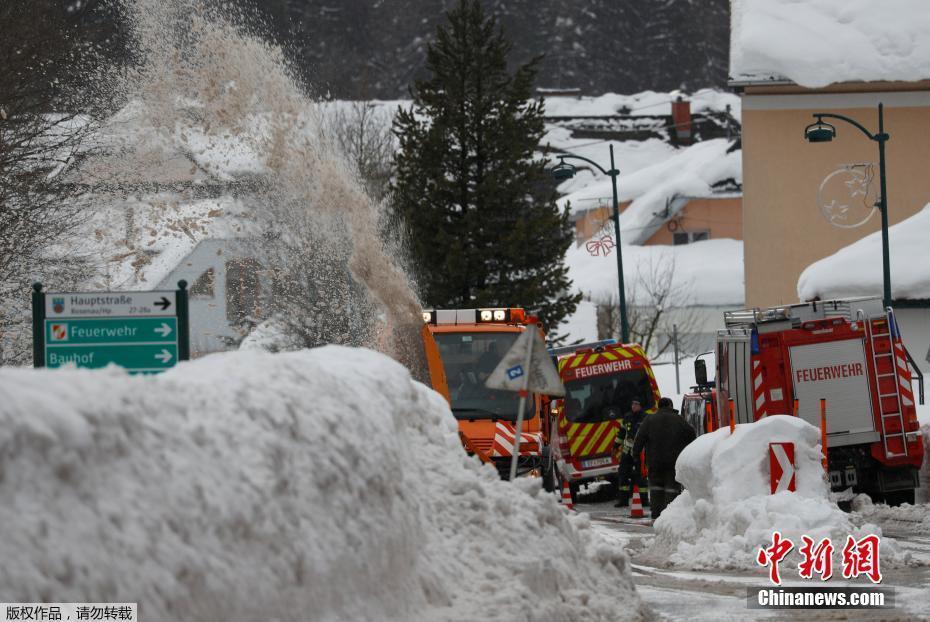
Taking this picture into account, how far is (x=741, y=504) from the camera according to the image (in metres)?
13.1

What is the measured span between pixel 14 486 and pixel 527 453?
1306cm

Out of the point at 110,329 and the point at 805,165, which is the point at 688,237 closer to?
the point at 805,165

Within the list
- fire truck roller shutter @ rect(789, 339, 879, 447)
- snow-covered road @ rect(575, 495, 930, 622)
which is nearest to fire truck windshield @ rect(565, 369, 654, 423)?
fire truck roller shutter @ rect(789, 339, 879, 447)

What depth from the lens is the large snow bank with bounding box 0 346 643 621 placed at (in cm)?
498

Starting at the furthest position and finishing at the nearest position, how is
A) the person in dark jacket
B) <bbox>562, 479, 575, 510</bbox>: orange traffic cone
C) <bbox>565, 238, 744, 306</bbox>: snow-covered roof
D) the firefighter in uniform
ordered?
1. <bbox>565, 238, 744, 306</bbox>: snow-covered roof
2. the firefighter in uniform
3. <bbox>562, 479, 575, 510</bbox>: orange traffic cone
4. the person in dark jacket

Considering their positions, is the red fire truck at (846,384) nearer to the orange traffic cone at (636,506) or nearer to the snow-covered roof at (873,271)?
the orange traffic cone at (636,506)

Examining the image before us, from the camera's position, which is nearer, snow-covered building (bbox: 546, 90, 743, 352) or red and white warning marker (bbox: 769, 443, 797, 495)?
red and white warning marker (bbox: 769, 443, 797, 495)

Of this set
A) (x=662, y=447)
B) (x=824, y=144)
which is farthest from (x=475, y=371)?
(x=824, y=144)

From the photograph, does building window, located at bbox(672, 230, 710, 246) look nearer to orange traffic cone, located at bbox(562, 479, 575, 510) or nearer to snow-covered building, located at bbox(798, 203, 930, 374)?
snow-covered building, located at bbox(798, 203, 930, 374)

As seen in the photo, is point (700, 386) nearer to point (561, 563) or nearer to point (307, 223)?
point (307, 223)

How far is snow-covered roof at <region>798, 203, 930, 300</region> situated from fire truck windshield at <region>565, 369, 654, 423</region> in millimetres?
11338

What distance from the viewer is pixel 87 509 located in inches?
200

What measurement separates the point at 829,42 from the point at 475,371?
92.6 ft

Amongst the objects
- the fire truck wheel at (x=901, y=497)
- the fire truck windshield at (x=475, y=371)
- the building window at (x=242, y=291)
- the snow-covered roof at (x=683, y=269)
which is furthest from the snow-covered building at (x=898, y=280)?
the snow-covered roof at (x=683, y=269)
